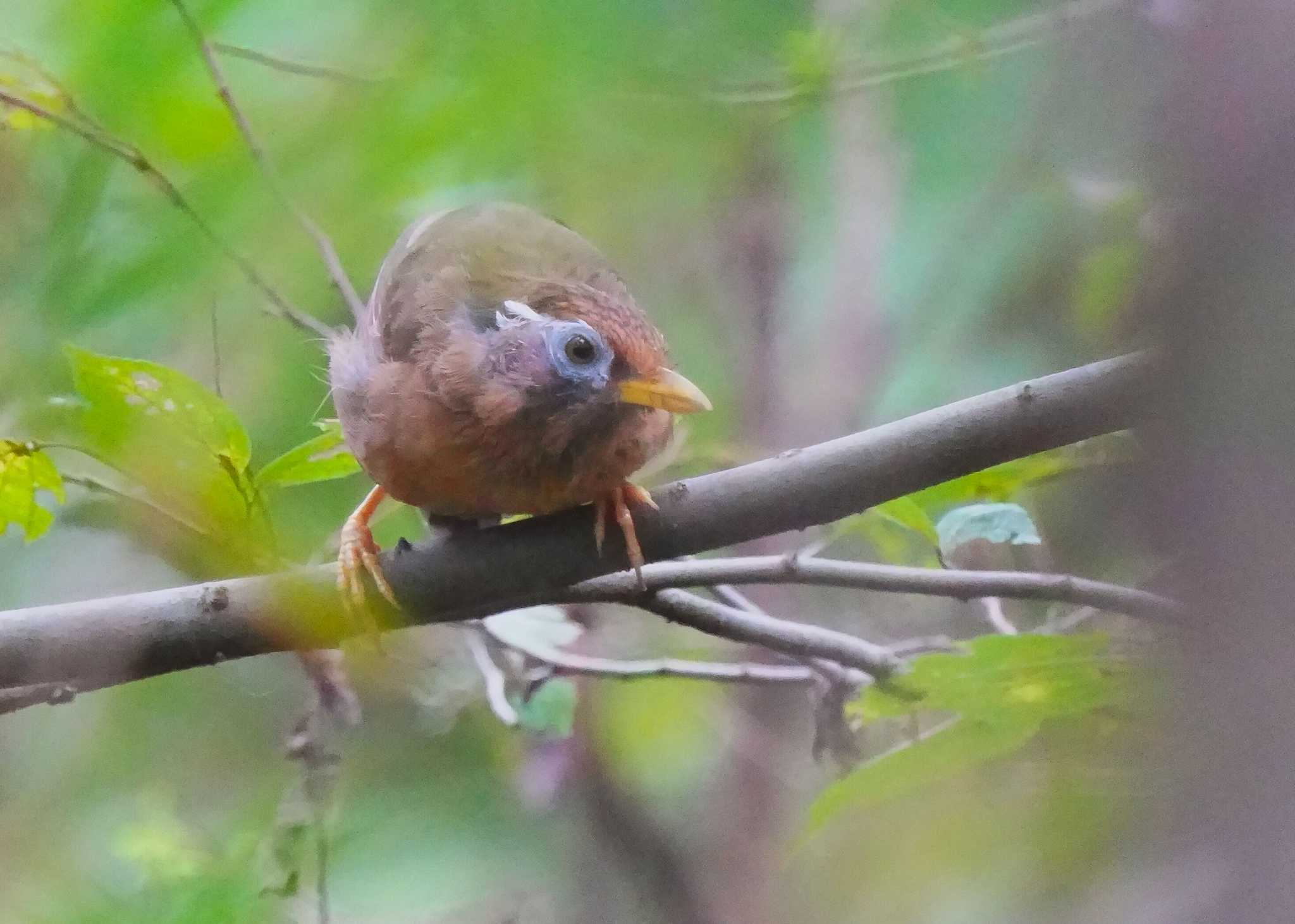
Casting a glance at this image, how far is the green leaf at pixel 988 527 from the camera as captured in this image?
1.18 m

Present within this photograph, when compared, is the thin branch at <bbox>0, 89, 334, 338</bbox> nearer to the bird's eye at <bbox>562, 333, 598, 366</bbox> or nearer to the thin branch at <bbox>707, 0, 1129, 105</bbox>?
the bird's eye at <bbox>562, 333, 598, 366</bbox>

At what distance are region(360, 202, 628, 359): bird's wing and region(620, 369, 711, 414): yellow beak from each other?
0.55ft

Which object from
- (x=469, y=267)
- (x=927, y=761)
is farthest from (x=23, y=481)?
(x=927, y=761)

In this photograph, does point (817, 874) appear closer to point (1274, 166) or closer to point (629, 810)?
point (629, 810)

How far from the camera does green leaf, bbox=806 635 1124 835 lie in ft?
3.35

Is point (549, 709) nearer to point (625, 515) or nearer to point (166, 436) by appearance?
point (625, 515)

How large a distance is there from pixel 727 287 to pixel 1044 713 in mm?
1240

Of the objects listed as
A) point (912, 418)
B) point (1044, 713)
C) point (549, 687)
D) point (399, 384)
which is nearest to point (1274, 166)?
point (912, 418)

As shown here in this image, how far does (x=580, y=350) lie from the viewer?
1.18m

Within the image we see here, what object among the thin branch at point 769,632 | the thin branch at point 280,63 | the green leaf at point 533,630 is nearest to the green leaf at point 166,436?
the thin branch at point 280,63

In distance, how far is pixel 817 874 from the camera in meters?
1.43

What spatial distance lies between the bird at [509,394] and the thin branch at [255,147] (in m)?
0.16

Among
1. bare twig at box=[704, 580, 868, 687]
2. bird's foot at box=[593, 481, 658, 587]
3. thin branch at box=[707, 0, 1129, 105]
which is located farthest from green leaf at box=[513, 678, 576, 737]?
thin branch at box=[707, 0, 1129, 105]

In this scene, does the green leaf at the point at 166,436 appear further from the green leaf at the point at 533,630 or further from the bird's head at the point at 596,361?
the green leaf at the point at 533,630
